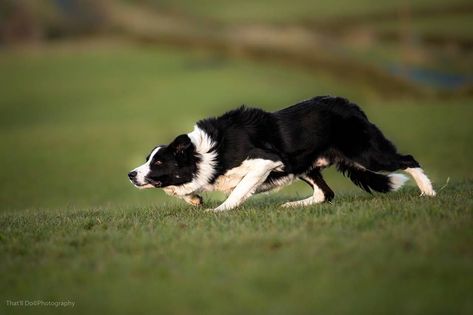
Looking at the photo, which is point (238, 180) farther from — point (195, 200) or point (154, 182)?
point (154, 182)

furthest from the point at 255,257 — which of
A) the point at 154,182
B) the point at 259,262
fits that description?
the point at 154,182

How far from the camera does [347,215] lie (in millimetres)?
8094

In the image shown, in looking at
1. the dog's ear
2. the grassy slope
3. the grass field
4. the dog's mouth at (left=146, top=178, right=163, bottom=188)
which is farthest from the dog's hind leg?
the grassy slope

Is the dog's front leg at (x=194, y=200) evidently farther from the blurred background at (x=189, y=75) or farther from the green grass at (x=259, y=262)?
the blurred background at (x=189, y=75)

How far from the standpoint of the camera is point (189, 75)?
1907 inches

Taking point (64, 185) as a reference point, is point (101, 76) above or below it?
above

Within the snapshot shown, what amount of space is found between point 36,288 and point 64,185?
18.5m

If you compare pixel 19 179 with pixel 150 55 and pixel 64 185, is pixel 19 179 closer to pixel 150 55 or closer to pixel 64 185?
pixel 64 185

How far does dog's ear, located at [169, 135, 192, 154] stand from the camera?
31.0 ft

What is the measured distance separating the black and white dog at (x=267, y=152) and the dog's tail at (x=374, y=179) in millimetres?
49

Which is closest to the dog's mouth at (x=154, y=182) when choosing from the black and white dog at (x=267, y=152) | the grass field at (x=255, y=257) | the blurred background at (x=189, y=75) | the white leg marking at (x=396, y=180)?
the black and white dog at (x=267, y=152)

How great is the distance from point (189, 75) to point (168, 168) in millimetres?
39392

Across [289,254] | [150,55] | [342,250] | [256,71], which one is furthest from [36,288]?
[150,55]

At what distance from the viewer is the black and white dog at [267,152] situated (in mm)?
9531
